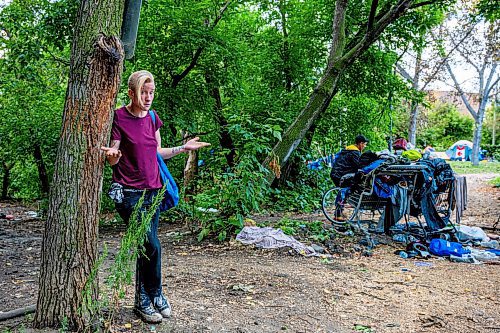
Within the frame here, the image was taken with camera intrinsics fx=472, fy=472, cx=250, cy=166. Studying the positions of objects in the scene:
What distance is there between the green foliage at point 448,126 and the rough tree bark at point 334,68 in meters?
36.6

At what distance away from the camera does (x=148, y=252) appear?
318cm

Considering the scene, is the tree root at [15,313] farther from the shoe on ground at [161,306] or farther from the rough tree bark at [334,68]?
the rough tree bark at [334,68]

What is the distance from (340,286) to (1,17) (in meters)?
6.84

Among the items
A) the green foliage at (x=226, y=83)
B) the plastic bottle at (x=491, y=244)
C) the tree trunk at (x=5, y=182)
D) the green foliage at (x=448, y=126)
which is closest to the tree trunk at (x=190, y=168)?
the green foliage at (x=226, y=83)

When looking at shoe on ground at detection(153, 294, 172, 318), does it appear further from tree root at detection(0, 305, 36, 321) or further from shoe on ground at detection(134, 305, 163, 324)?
tree root at detection(0, 305, 36, 321)

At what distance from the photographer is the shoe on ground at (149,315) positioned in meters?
3.24

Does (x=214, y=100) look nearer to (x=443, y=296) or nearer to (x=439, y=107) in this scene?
(x=443, y=296)

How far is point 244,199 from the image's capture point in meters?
6.40

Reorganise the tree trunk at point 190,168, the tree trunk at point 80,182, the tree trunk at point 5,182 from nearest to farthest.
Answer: the tree trunk at point 80,182 → the tree trunk at point 190,168 → the tree trunk at point 5,182

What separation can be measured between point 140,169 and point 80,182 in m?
0.45

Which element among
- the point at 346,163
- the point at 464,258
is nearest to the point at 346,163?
the point at 346,163

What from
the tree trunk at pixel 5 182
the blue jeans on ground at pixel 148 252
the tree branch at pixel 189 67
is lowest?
the tree trunk at pixel 5 182

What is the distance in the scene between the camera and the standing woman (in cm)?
312

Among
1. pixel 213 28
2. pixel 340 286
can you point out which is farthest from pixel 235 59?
pixel 340 286
